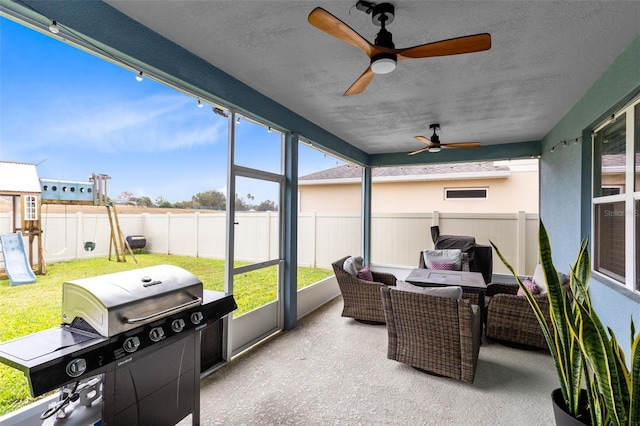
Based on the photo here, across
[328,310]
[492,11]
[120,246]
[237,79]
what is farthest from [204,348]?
[492,11]

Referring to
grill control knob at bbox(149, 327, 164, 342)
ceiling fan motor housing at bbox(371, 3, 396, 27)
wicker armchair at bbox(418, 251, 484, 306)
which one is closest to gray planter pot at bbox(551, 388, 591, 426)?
wicker armchair at bbox(418, 251, 484, 306)

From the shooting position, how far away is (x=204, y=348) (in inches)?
109

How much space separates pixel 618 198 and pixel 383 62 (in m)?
2.40

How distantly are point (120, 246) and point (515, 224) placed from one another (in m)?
5.96

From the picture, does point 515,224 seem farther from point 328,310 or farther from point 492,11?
point 492,11

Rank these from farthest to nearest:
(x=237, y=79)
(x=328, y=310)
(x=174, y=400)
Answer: (x=328, y=310) < (x=237, y=79) < (x=174, y=400)

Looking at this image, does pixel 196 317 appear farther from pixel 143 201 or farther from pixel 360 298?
pixel 360 298

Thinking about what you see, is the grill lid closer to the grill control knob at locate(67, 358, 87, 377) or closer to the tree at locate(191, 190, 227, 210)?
the grill control knob at locate(67, 358, 87, 377)

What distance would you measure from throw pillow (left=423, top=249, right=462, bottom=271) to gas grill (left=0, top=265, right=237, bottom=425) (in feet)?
12.0

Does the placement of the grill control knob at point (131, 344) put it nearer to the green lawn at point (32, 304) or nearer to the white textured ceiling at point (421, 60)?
the green lawn at point (32, 304)

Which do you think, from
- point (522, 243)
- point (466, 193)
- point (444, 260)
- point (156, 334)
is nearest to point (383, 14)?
point (156, 334)

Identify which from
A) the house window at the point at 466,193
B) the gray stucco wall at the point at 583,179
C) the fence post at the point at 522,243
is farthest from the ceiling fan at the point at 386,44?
the house window at the point at 466,193

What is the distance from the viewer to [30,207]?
5.96 feet

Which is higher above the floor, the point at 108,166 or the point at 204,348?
the point at 108,166
